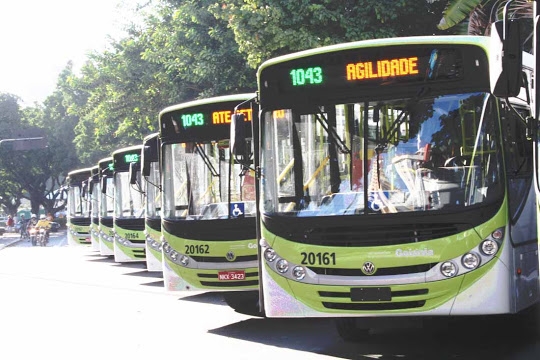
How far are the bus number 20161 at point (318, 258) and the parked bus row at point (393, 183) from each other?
0.05 feet

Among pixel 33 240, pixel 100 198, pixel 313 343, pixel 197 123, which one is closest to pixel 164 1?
pixel 100 198

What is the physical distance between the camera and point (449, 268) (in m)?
8.43

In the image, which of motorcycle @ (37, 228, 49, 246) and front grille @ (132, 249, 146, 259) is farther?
motorcycle @ (37, 228, 49, 246)

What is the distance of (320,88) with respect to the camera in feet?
29.9

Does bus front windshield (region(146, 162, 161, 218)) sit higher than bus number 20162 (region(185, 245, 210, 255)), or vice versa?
bus front windshield (region(146, 162, 161, 218))

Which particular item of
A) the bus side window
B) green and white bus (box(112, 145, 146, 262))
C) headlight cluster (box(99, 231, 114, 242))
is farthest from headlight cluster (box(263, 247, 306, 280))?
headlight cluster (box(99, 231, 114, 242))

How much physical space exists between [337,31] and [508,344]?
14.1 meters

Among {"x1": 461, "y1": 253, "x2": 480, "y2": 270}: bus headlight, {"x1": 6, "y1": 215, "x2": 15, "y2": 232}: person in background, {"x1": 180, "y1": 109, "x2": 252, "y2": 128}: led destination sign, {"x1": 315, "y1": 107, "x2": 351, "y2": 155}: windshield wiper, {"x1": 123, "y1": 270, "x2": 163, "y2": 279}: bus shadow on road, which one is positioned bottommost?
{"x1": 6, "y1": 215, "x2": 15, "y2": 232}: person in background

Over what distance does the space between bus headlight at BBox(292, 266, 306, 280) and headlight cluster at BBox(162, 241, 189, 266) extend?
11.8ft

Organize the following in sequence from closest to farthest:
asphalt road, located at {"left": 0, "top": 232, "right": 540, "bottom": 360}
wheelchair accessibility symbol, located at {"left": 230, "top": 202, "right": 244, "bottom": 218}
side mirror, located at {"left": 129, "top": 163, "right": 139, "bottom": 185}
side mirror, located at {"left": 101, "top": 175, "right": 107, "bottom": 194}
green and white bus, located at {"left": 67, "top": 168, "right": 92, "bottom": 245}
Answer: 1. asphalt road, located at {"left": 0, "top": 232, "right": 540, "bottom": 360}
2. wheelchair accessibility symbol, located at {"left": 230, "top": 202, "right": 244, "bottom": 218}
3. side mirror, located at {"left": 129, "top": 163, "right": 139, "bottom": 185}
4. side mirror, located at {"left": 101, "top": 175, "right": 107, "bottom": 194}
5. green and white bus, located at {"left": 67, "top": 168, "right": 92, "bottom": 245}

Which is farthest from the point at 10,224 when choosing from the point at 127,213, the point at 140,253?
the point at 140,253

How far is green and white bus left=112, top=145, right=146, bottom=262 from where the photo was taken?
2194cm

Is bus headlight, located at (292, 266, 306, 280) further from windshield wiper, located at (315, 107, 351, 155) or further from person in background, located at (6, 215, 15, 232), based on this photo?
person in background, located at (6, 215, 15, 232)

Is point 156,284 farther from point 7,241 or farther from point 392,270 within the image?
point 7,241
